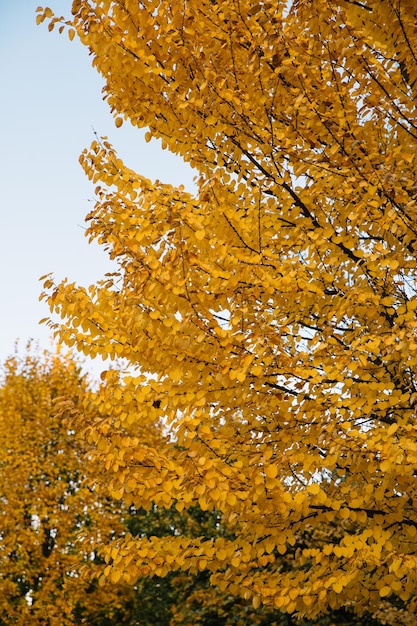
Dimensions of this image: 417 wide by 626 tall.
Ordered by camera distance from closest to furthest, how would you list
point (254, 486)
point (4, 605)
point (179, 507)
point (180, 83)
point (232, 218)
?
point (254, 486) < point (179, 507) < point (232, 218) < point (180, 83) < point (4, 605)

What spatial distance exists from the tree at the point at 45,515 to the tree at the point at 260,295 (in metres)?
8.19

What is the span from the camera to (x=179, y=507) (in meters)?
3.12

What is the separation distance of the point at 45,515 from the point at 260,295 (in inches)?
390

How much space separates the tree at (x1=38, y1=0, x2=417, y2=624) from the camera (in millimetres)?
3051

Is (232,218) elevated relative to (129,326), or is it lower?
elevated

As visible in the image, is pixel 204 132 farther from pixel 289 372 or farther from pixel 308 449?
pixel 308 449

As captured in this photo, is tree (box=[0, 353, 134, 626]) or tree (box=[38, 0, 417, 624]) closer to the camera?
tree (box=[38, 0, 417, 624])

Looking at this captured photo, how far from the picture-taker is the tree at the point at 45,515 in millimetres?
11312

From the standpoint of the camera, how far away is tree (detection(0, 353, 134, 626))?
11312 millimetres

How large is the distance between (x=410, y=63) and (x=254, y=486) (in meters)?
2.71

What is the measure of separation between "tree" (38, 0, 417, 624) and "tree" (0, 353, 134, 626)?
819 cm

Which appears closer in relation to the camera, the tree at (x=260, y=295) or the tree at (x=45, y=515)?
the tree at (x=260, y=295)

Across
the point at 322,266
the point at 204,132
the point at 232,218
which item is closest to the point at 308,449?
the point at 322,266

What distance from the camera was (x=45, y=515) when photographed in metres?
11.7
